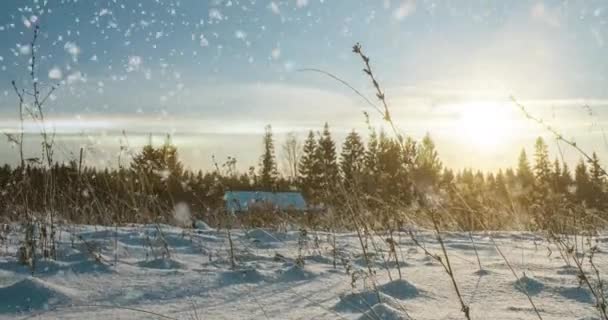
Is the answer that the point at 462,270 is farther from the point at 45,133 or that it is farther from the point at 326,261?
the point at 45,133

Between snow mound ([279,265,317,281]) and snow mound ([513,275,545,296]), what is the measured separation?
113 centimetres

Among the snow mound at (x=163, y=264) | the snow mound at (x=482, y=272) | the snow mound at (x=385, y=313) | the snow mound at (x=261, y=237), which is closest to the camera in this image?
the snow mound at (x=385, y=313)

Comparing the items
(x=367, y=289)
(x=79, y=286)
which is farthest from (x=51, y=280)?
(x=367, y=289)

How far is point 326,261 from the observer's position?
354 centimetres

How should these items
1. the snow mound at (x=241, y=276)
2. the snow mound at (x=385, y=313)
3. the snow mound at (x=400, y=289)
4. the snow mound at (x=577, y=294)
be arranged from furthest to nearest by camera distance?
the snow mound at (x=241, y=276), the snow mound at (x=400, y=289), the snow mound at (x=577, y=294), the snow mound at (x=385, y=313)

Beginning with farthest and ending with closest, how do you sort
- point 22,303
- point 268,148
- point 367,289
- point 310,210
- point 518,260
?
Result: point 268,148 < point 310,210 < point 518,260 < point 367,289 < point 22,303

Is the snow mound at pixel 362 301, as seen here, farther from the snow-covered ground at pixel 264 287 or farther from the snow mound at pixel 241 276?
the snow mound at pixel 241 276

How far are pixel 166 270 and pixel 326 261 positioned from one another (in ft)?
3.72

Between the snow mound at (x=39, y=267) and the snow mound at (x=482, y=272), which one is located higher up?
the snow mound at (x=39, y=267)

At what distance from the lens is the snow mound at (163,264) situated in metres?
3.11

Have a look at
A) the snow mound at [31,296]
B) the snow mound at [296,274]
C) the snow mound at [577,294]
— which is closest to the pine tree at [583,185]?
the snow mound at [577,294]

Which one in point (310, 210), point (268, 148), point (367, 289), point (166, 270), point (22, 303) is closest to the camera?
point (22, 303)

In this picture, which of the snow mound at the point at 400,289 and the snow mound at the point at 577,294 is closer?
the snow mound at the point at 577,294

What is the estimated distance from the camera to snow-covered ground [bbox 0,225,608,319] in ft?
6.92
